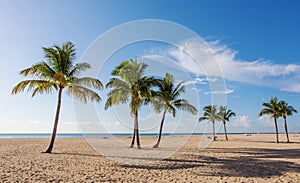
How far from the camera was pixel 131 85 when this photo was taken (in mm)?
16297

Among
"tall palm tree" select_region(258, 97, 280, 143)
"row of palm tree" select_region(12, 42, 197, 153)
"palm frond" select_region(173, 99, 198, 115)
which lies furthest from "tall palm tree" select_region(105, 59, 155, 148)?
"tall palm tree" select_region(258, 97, 280, 143)

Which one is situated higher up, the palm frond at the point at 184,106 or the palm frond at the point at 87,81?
the palm frond at the point at 87,81

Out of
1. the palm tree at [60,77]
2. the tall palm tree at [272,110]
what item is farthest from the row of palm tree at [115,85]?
the tall palm tree at [272,110]

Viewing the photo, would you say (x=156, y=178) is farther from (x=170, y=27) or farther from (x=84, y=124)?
(x=170, y=27)

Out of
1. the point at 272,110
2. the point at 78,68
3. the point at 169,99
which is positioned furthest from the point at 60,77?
the point at 272,110

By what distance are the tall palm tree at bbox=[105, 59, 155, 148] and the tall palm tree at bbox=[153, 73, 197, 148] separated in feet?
6.53

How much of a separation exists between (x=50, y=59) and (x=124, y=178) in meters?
9.35

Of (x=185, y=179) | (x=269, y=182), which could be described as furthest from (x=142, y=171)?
(x=269, y=182)

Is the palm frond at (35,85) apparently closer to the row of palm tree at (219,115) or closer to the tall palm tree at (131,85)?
the tall palm tree at (131,85)

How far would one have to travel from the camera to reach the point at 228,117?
42.6 metres

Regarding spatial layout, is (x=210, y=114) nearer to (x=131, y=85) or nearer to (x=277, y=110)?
(x=277, y=110)

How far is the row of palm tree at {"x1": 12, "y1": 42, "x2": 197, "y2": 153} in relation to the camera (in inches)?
512

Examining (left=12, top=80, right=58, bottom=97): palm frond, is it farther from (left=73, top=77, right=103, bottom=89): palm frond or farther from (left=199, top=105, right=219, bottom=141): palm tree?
(left=199, top=105, right=219, bottom=141): palm tree

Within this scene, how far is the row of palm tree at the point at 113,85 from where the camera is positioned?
13008mm
